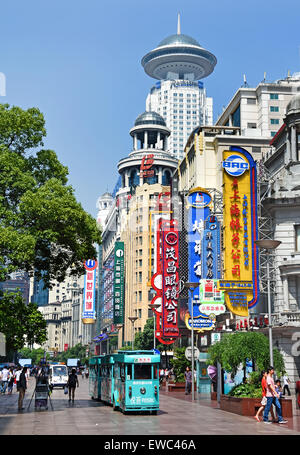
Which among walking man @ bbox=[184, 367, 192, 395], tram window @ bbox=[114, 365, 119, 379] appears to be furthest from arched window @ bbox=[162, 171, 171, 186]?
tram window @ bbox=[114, 365, 119, 379]

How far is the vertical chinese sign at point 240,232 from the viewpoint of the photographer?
159 feet

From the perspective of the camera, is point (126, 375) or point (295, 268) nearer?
point (126, 375)

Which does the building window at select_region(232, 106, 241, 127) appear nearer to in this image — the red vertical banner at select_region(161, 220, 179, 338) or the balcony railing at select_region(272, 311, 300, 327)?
the red vertical banner at select_region(161, 220, 179, 338)

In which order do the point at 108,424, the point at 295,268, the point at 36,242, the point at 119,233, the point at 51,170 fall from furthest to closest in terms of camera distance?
the point at 119,233, the point at 295,268, the point at 51,170, the point at 36,242, the point at 108,424

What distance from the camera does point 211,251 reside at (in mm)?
59781

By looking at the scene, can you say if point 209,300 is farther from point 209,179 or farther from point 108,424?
point 209,179

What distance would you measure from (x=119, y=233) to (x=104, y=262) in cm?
2986

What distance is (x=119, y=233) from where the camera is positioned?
164000 mm

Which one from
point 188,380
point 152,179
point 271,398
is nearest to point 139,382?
point 271,398

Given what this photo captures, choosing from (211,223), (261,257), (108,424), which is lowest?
(108,424)

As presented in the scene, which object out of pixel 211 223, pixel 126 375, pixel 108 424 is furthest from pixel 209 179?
pixel 108 424

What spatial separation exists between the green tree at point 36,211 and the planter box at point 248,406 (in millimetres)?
10161

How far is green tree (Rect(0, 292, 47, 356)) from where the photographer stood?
94.1 feet

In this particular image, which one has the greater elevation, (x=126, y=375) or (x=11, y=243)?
(x=11, y=243)
